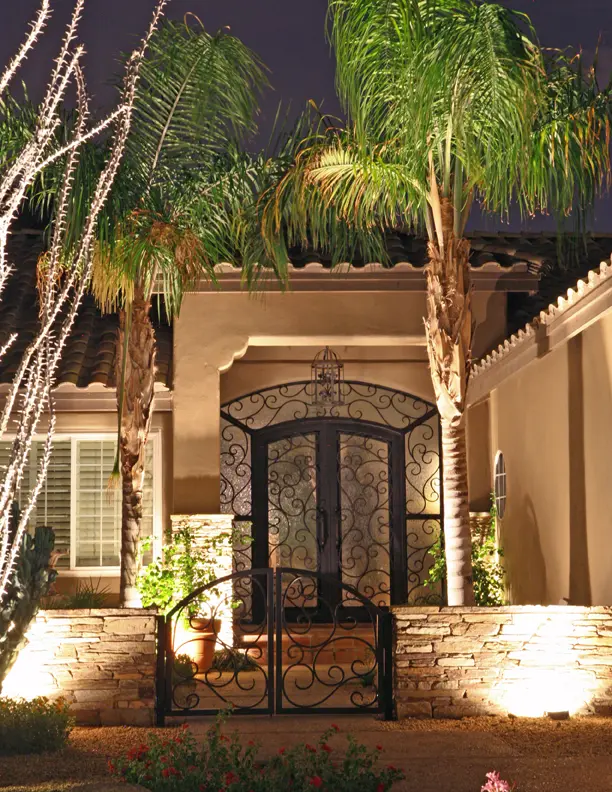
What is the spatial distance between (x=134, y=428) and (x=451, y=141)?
4227mm

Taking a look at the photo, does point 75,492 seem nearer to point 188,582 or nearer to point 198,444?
point 198,444

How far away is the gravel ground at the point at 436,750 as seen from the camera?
741 centimetres

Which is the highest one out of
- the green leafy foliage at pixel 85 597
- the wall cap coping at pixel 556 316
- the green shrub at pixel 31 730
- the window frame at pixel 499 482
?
the wall cap coping at pixel 556 316

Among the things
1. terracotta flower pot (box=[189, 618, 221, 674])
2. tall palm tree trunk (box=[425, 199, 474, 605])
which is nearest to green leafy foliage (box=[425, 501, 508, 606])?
terracotta flower pot (box=[189, 618, 221, 674])

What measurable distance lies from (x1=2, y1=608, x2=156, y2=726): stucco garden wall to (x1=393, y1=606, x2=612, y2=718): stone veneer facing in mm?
2199

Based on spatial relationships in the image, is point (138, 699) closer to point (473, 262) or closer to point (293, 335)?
point (293, 335)

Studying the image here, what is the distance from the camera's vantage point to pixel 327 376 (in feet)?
51.8

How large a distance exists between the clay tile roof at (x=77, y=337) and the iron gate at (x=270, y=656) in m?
3.05

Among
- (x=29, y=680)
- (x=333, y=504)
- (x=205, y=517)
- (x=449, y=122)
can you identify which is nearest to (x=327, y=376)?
(x=333, y=504)

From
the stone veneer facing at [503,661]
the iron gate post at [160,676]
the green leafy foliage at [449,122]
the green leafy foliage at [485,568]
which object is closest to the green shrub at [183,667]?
the iron gate post at [160,676]

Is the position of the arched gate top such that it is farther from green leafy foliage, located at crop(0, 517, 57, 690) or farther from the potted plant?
green leafy foliage, located at crop(0, 517, 57, 690)

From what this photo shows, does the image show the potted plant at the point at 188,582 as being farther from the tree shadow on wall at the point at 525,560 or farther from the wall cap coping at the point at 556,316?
the wall cap coping at the point at 556,316

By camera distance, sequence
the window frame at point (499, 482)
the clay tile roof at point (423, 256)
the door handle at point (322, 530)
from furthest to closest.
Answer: the door handle at point (322, 530), the clay tile roof at point (423, 256), the window frame at point (499, 482)

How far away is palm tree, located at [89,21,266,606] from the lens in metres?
11.1
